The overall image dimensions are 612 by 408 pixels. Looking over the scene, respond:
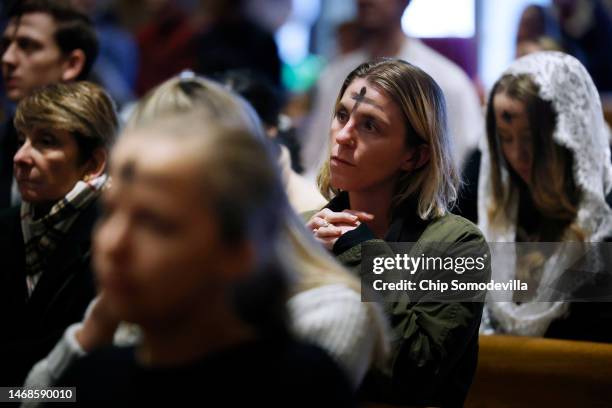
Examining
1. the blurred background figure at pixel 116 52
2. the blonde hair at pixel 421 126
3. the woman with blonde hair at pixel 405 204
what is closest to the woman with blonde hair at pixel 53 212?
the woman with blonde hair at pixel 405 204

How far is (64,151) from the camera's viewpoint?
106 inches

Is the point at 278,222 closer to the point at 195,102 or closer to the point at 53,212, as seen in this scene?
the point at 195,102

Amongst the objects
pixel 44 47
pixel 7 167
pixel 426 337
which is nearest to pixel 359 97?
pixel 426 337

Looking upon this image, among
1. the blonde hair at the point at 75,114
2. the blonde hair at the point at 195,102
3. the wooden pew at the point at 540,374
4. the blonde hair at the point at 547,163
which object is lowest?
the wooden pew at the point at 540,374

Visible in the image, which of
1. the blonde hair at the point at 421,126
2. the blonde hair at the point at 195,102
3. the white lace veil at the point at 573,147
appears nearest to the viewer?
the blonde hair at the point at 195,102

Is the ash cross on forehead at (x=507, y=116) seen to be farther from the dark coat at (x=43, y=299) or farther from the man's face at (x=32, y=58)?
the man's face at (x=32, y=58)

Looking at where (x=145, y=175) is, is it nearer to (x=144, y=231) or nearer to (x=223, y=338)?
(x=144, y=231)

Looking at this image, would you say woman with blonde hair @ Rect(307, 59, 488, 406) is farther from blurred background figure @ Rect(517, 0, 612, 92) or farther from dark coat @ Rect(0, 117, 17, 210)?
blurred background figure @ Rect(517, 0, 612, 92)

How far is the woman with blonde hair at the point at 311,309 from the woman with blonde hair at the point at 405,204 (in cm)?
41

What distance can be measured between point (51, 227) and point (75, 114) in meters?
0.32

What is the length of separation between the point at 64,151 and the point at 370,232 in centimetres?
93

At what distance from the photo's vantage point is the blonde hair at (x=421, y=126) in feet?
7.87

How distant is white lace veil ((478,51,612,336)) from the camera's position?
301 cm

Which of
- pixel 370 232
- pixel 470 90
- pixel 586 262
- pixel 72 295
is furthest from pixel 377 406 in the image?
pixel 470 90
